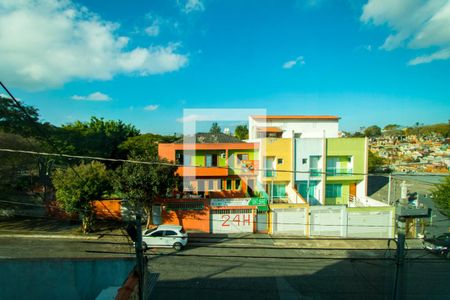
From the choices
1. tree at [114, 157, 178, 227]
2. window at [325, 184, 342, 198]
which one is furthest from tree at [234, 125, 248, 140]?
tree at [114, 157, 178, 227]

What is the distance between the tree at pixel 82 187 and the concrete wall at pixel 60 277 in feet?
25.5

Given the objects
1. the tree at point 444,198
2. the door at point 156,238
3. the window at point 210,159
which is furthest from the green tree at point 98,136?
the tree at point 444,198

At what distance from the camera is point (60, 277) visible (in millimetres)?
4984

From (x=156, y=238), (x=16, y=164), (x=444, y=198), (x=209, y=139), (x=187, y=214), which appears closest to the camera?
(x=156, y=238)

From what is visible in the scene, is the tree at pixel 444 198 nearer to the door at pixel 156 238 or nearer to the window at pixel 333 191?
the window at pixel 333 191

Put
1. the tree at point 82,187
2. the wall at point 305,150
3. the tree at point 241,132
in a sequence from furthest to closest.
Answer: the tree at point 241,132, the wall at point 305,150, the tree at point 82,187

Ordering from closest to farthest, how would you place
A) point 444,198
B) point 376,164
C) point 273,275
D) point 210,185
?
1. point 273,275
2. point 444,198
3. point 210,185
4. point 376,164

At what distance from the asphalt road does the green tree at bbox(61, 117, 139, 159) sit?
1311 cm

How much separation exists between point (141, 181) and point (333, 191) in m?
13.7

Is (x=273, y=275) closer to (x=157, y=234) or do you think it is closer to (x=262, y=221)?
(x=262, y=221)

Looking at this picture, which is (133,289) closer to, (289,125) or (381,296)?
(381,296)

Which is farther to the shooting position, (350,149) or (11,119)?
(350,149)

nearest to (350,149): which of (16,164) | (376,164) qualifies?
(376,164)

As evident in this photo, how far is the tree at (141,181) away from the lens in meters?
12.7
